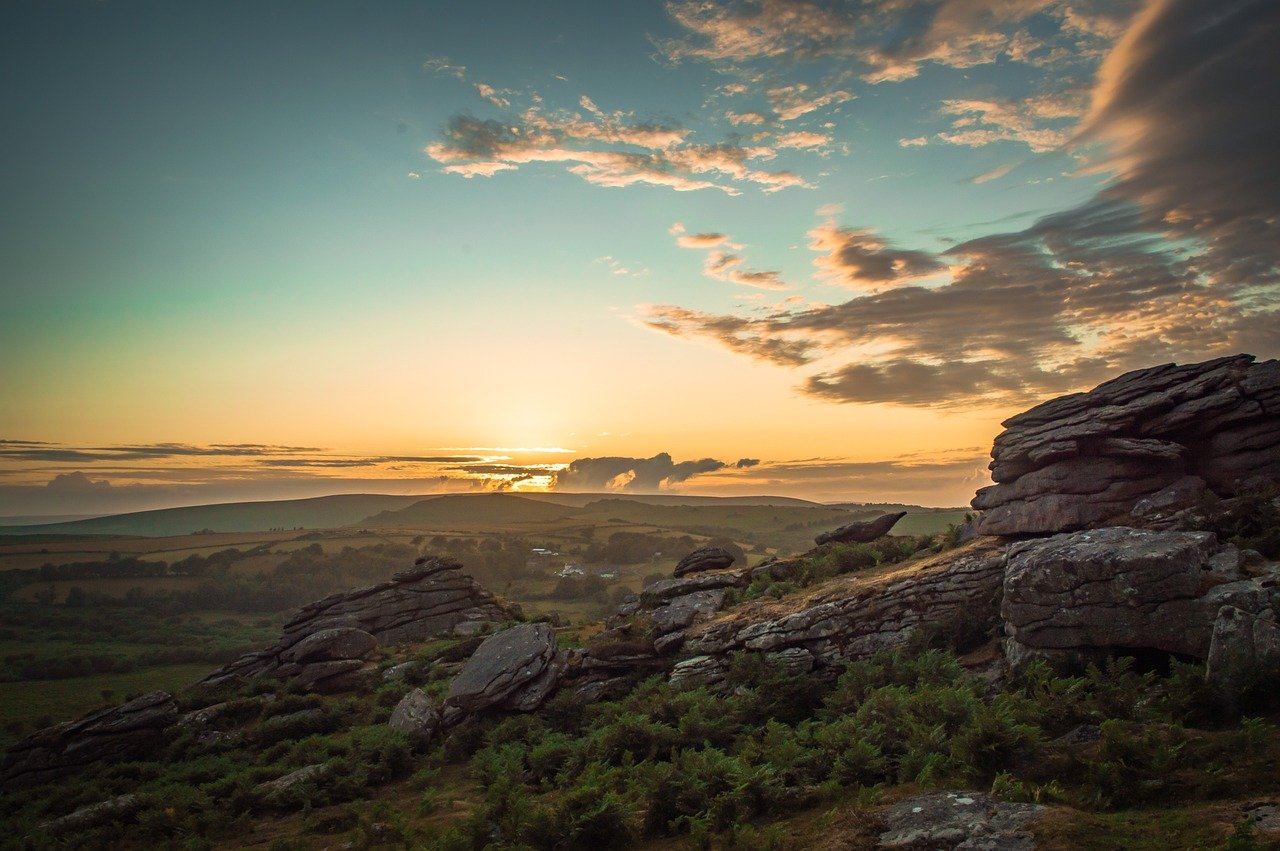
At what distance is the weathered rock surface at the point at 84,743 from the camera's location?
2767 centimetres

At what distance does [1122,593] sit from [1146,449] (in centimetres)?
1003

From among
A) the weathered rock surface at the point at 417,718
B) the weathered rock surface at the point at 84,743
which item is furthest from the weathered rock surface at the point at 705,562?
the weathered rock surface at the point at 84,743

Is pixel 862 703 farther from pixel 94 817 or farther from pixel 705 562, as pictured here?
pixel 94 817

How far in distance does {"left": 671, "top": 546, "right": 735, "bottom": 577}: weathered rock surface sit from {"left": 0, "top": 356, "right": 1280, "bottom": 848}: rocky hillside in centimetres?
471

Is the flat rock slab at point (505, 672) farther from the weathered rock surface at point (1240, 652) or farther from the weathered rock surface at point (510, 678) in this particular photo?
the weathered rock surface at point (1240, 652)

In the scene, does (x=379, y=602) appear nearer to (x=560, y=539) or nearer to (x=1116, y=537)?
(x=1116, y=537)

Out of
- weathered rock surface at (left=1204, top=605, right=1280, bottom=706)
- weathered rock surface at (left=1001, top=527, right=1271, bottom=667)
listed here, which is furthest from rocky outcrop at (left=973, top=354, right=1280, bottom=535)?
weathered rock surface at (left=1204, top=605, right=1280, bottom=706)

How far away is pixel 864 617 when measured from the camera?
72.3ft

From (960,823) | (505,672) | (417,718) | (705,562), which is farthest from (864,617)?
(417,718)

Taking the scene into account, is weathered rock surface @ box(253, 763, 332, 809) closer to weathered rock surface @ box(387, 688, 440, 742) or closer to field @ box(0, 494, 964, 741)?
weathered rock surface @ box(387, 688, 440, 742)

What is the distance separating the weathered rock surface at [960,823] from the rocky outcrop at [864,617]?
1202 centimetres

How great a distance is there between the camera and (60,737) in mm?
28812

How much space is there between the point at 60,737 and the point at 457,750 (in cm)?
2310

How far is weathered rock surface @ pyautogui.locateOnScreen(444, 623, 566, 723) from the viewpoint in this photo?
2433cm
